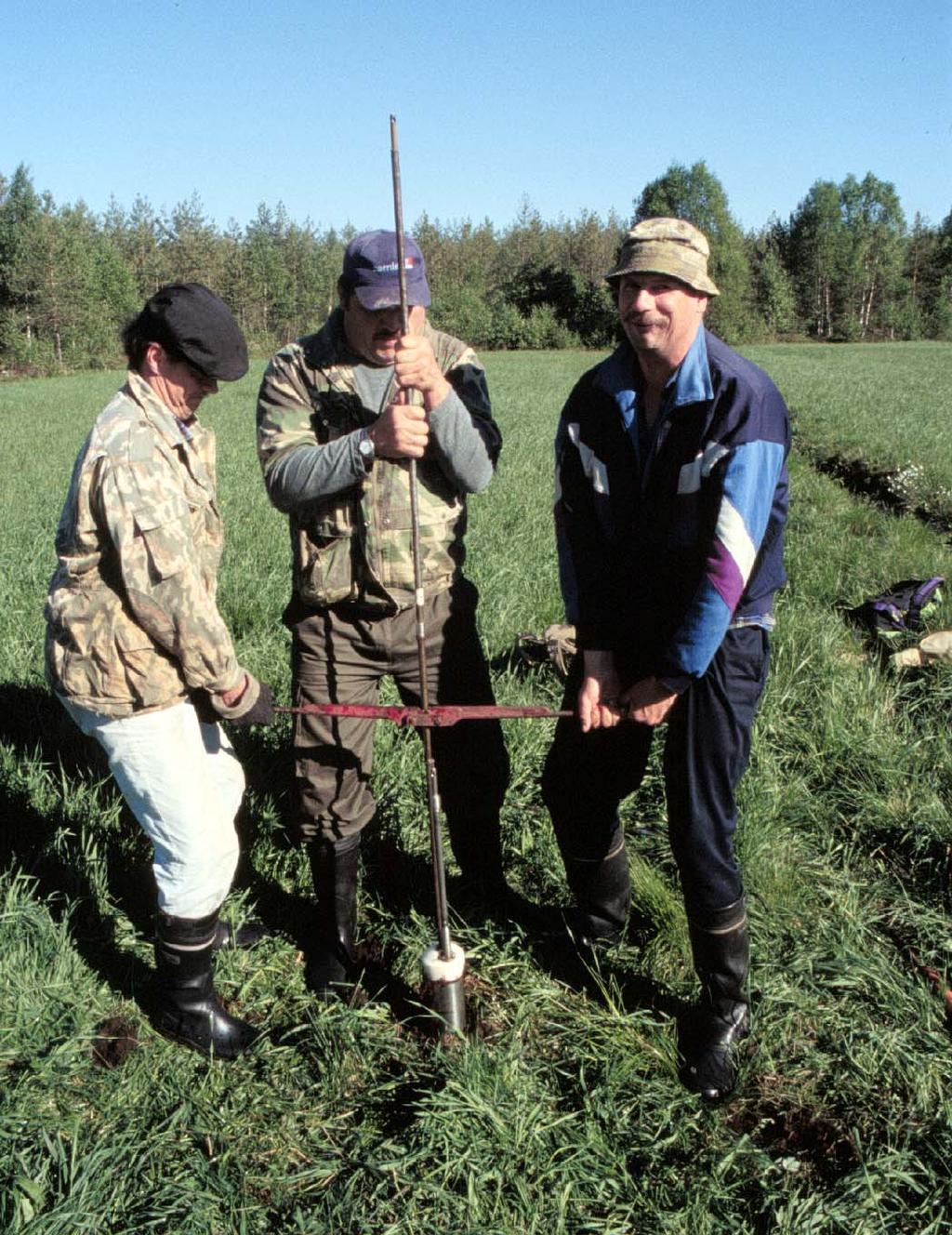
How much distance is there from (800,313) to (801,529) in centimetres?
7735

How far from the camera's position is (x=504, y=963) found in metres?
3.19

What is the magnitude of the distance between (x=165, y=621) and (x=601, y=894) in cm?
165

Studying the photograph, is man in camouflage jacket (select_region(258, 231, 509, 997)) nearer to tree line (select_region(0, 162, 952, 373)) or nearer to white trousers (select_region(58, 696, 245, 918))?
white trousers (select_region(58, 696, 245, 918))

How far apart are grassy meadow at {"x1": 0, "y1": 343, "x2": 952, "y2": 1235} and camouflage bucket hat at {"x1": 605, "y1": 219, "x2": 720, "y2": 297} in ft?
6.70

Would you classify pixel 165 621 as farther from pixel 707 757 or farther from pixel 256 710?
pixel 707 757

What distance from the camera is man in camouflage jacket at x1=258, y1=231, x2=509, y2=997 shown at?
9.08 feet

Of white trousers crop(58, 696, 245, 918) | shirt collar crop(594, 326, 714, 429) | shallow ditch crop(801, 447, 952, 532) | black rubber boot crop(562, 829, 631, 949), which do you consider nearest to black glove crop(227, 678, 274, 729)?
white trousers crop(58, 696, 245, 918)

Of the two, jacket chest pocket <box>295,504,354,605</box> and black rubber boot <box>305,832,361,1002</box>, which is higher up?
jacket chest pocket <box>295,504,354,605</box>

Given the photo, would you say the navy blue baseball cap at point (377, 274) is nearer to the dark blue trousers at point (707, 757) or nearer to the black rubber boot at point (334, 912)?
the dark blue trousers at point (707, 757)

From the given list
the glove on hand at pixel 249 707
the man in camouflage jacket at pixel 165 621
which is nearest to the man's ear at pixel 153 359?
the man in camouflage jacket at pixel 165 621

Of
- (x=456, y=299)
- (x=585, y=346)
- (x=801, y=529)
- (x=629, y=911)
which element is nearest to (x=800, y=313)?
(x=585, y=346)

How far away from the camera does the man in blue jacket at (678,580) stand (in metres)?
2.32

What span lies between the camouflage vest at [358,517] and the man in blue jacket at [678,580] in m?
0.46

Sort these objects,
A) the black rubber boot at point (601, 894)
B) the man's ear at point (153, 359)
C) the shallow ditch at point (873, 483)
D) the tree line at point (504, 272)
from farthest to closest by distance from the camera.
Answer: the tree line at point (504, 272) → the shallow ditch at point (873, 483) → the black rubber boot at point (601, 894) → the man's ear at point (153, 359)
